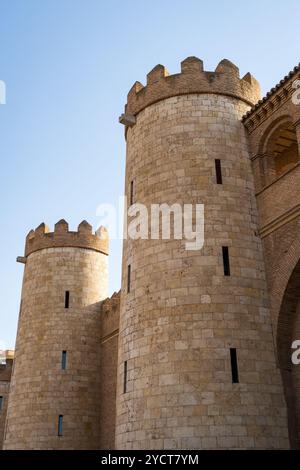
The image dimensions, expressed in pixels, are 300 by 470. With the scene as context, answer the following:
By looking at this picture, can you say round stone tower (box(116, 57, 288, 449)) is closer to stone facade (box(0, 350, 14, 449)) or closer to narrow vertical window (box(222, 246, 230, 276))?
narrow vertical window (box(222, 246, 230, 276))

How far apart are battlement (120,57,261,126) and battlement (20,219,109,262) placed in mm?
8451

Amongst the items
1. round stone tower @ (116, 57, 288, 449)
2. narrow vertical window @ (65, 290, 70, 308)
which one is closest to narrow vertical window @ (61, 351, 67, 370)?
narrow vertical window @ (65, 290, 70, 308)

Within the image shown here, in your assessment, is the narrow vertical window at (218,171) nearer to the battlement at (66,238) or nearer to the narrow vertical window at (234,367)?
the narrow vertical window at (234,367)

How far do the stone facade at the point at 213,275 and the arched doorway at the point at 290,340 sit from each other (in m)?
0.02

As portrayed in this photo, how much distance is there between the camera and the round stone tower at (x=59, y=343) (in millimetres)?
20859

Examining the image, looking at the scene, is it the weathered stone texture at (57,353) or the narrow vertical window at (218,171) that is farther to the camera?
the weathered stone texture at (57,353)

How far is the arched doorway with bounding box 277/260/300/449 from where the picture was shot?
40.9 ft

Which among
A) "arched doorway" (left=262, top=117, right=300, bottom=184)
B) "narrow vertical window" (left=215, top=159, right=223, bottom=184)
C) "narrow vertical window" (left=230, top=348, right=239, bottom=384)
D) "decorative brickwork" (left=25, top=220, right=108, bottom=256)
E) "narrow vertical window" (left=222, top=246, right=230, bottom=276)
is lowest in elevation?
"narrow vertical window" (left=230, top=348, right=239, bottom=384)

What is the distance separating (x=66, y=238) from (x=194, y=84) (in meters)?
10.7

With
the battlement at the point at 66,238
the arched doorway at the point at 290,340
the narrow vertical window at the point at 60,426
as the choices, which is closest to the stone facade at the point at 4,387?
the battlement at the point at 66,238

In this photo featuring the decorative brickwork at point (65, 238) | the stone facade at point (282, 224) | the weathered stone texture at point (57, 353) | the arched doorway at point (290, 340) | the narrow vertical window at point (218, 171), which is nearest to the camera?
the arched doorway at point (290, 340)

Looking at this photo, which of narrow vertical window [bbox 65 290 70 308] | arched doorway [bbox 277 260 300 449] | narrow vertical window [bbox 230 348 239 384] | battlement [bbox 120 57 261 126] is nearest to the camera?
narrow vertical window [bbox 230 348 239 384]

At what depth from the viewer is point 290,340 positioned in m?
12.9

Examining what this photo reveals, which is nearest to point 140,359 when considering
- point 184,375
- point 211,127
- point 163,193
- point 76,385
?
point 184,375
